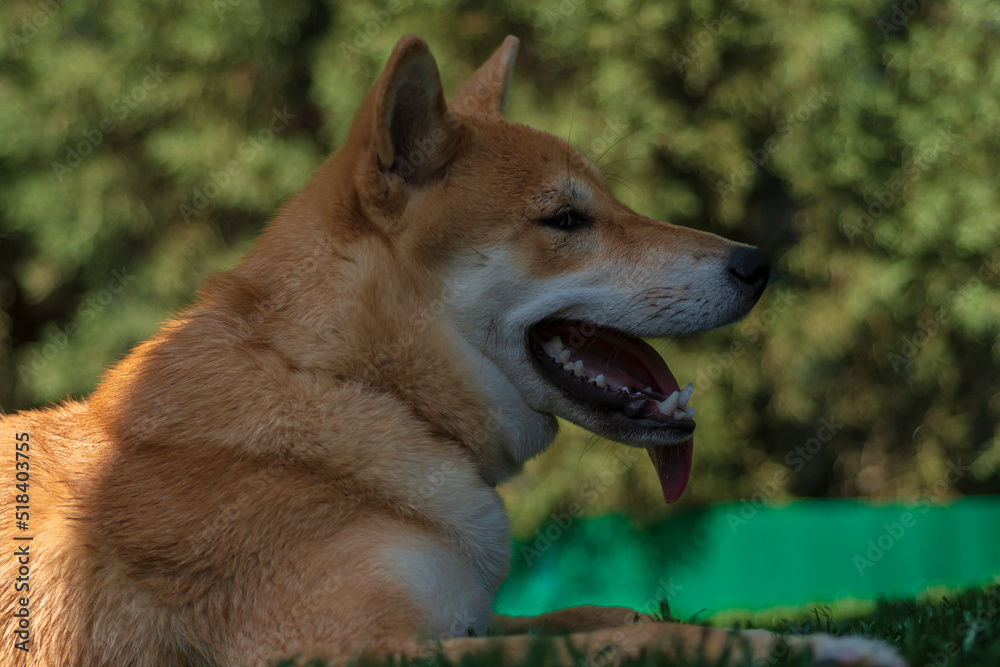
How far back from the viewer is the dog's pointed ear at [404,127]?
2.51 meters

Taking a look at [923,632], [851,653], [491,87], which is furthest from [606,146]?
[851,653]

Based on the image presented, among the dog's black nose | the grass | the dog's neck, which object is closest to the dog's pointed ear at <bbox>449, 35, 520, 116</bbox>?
the dog's neck

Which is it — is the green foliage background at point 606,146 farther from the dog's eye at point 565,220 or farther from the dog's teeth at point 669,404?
the dog's teeth at point 669,404

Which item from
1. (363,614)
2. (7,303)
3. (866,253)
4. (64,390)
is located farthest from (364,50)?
(363,614)

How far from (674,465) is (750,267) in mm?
757

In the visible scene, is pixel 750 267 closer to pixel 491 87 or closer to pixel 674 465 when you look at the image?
pixel 674 465

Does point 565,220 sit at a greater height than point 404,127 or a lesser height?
lesser

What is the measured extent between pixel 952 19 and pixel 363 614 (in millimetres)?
8227

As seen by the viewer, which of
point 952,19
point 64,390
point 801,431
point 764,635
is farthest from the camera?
point 801,431

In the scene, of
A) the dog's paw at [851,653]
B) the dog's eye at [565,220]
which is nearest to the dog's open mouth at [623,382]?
the dog's eye at [565,220]

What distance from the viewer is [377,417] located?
244 cm

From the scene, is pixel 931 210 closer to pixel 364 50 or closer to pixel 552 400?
pixel 364 50

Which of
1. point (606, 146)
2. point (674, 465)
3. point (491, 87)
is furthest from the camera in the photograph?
point (606, 146)

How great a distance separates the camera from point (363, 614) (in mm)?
2055
